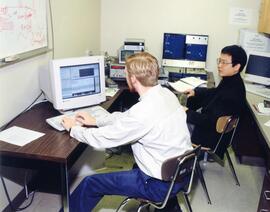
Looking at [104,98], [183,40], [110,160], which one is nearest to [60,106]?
[104,98]

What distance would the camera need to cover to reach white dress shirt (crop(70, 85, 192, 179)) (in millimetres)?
1753

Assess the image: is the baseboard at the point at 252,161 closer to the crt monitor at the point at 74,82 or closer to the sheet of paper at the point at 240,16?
the sheet of paper at the point at 240,16

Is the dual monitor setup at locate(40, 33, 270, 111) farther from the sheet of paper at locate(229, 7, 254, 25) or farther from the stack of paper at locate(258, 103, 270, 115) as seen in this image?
the sheet of paper at locate(229, 7, 254, 25)

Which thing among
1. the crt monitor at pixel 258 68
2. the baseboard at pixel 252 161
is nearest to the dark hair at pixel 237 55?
the crt monitor at pixel 258 68

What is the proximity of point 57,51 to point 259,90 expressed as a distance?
197 cm

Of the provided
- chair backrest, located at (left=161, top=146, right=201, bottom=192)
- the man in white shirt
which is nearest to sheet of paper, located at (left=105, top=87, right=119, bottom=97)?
the man in white shirt

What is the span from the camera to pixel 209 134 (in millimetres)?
2617

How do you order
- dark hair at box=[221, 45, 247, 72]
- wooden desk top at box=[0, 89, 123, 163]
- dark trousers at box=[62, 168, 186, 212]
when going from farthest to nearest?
dark hair at box=[221, 45, 247, 72], dark trousers at box=[62, 168, 186, 212], wooden desk top at box=[0, 89, 123, 163]

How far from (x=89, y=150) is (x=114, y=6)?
1.86 m

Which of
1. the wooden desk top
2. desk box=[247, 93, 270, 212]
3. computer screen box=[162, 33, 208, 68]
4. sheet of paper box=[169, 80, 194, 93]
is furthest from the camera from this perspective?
computer screen box=[162, 33, 208, 68]

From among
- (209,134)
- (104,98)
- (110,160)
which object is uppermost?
(104,98)

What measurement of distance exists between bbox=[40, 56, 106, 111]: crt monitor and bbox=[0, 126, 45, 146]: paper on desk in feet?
1.10

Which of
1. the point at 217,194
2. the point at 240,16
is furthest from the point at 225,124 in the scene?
the point at 240,16

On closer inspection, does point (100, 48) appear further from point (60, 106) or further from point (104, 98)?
point (60, 106)
